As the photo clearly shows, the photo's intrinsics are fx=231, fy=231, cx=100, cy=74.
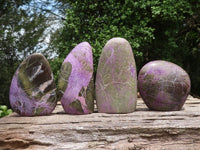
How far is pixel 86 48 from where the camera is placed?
2855mm

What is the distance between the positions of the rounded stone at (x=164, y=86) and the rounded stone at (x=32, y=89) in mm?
1213

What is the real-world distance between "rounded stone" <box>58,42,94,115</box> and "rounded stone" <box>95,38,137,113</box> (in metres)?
0.15

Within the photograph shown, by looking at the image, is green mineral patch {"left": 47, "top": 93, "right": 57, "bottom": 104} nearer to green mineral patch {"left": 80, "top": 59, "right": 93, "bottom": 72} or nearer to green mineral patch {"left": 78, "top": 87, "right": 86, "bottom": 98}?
green mineral patch {"left": 78, "top": 87, "right": 86, "bottom": 98}

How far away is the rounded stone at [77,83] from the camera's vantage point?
271 centimetres

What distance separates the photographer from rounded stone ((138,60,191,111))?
2826mm

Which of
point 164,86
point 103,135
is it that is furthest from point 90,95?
Result: point 164,86

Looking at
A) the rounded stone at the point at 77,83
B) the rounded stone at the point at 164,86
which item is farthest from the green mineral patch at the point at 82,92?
the rounded stone at the point at 164,86

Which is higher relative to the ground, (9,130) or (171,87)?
(171,87)

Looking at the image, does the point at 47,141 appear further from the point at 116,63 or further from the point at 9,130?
the point at 116,63

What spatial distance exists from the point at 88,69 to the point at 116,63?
1.13ft

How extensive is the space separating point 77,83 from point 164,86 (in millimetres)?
1059

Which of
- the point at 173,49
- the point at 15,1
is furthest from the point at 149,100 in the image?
the point at 15,1

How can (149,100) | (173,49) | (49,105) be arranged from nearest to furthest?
(49,105), (149,100), (173,49)

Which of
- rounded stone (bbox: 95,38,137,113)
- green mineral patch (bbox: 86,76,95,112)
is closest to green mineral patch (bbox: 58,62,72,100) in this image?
green mineral patch (bbox: 86,76,95,112)
